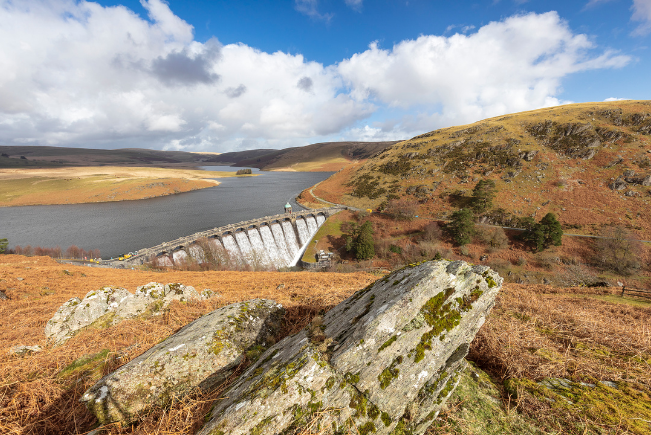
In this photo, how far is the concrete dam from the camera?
4688cm

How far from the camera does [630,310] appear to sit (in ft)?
38.4

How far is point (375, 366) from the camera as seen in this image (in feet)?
14.0

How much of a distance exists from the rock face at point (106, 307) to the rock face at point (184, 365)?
4346 mm

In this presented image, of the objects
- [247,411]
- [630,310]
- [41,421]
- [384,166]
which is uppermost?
[384,166]

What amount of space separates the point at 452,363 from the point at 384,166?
115 metres

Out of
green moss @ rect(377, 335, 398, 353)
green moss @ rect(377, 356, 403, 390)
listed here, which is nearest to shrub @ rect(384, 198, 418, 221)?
green moss @ rect(377, 335, 398, 353)

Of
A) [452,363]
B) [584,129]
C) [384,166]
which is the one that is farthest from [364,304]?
[584,129]

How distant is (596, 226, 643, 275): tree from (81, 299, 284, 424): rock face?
68891 millimetres

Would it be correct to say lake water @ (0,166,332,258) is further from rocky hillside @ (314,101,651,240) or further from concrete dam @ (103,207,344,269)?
rocky hillside @ (314,101,651,240)

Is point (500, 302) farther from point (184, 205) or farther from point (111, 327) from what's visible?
point (184, 205)

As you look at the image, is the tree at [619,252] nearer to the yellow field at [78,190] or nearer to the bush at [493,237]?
the bush at [493,237]

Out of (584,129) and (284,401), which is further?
(584,129)

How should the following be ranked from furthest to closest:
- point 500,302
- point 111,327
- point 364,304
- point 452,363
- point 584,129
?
1. point 584,129
2. point 500,302
3. point 111,327
4. point 364,304
5. point 452,363

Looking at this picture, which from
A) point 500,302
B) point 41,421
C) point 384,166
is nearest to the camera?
point 41,421
